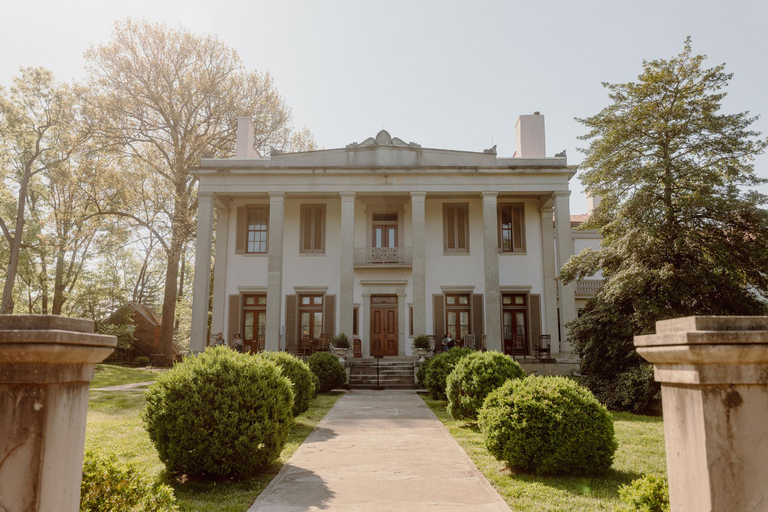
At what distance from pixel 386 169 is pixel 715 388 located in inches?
794

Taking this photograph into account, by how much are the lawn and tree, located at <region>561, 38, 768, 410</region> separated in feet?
25.5

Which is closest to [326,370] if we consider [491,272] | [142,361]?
[491,272]

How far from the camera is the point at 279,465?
694 cm

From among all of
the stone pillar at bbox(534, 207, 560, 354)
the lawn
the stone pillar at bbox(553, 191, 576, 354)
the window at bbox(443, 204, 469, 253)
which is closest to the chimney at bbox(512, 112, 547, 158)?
the stone pillar at bbox(534, 207, 560, 354)

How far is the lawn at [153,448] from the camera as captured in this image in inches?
213

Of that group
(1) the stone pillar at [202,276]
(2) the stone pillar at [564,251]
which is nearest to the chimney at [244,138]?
(1) the stone pillar at [202,276]

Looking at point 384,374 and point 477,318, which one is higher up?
point 477,318

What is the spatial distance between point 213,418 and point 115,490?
6.74 ft

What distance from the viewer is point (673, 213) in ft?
43.4

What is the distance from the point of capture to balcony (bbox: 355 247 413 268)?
75.6ft

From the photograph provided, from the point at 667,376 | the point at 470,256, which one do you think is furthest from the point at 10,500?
the point at 470,256

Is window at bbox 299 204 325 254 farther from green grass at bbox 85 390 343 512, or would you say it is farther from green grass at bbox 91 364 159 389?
green grass at bbox 85 390 343 512

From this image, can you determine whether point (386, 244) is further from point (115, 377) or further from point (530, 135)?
point (115, 377)

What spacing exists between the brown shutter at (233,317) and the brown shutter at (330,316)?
3677 mm
